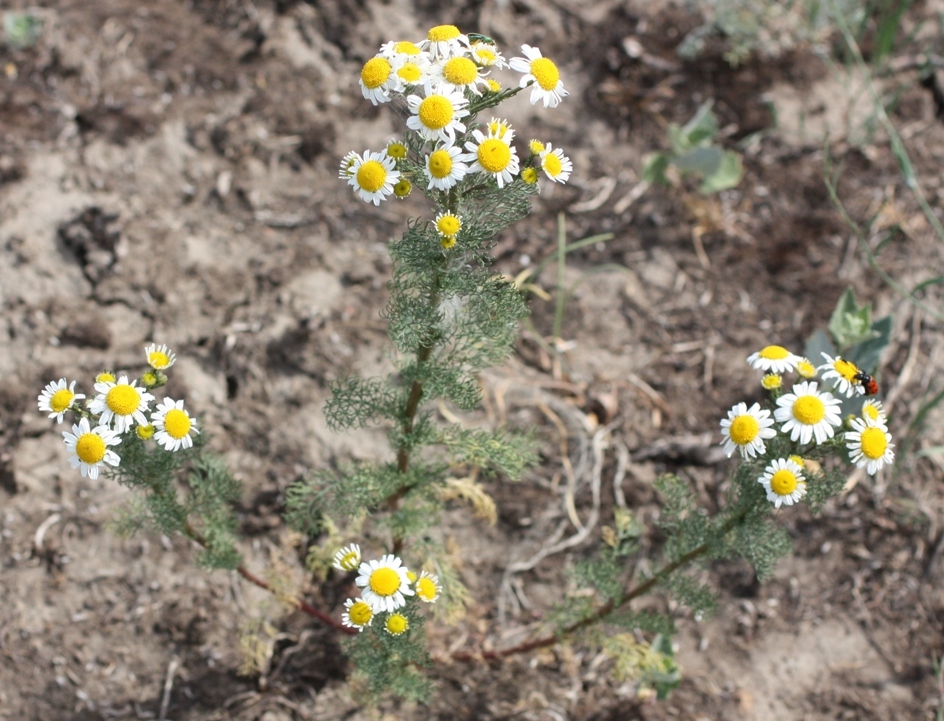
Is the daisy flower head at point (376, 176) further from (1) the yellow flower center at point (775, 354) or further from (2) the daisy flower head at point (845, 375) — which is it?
(2) the daisy flower head at point (845, 375)

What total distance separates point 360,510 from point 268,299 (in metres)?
Answer: 1.41

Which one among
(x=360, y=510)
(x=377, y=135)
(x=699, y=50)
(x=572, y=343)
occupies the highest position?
(x=699, y=50)

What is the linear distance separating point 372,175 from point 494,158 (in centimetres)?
33

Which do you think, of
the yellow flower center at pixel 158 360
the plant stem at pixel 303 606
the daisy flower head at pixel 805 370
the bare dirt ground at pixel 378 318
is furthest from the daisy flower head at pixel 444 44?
the plant stem at pixel 303 606

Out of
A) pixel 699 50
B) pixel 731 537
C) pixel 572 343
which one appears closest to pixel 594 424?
pixel 572 343

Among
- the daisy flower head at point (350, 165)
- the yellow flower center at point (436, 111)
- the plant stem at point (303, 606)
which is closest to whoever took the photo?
the yellow flower center at point (436, 111)

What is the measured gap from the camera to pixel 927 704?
326 centimetres

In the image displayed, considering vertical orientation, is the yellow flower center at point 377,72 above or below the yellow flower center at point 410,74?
above

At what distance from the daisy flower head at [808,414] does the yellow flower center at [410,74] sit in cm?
133

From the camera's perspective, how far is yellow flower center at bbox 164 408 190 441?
2408mm

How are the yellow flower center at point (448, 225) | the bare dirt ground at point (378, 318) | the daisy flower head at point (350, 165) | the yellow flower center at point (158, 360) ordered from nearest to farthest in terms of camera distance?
the yellow flower center at point (448, 225)
the daisy flower head at point (350, 165)
the yellow flower center at point (158, 360)
the bare dirt ground at point (378, 318)

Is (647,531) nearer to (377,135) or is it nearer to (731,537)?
(731,537)

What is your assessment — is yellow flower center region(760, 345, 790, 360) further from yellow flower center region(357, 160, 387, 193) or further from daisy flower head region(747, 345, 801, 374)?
yellow flower center region(357, 160, 387, 193)

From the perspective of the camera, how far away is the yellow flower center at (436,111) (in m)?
2.03
